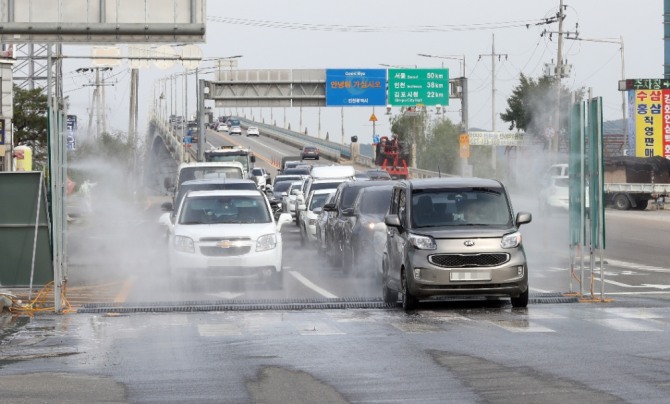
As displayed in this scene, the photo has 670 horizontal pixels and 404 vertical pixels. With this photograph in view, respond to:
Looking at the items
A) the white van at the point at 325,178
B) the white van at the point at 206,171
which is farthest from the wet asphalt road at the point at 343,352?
the white van at the point at 325,178

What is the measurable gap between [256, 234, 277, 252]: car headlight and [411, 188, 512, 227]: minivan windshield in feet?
13.0

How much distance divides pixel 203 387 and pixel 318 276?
1455cm

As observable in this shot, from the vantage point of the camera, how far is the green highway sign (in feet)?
245

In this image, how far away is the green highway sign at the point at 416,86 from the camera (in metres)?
74.6

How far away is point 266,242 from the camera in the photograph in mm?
22250

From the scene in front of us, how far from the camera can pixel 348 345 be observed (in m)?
13.9

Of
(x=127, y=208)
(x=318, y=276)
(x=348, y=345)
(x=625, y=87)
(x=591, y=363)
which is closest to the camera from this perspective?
(x=591, y=363)

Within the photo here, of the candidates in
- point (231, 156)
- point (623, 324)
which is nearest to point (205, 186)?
point (623, 324)

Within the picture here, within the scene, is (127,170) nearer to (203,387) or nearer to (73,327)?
(73,327)

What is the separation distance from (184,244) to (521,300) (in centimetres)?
621

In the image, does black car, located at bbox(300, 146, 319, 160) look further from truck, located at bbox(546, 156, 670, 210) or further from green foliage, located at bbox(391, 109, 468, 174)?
truck, located at bbox(546, 156, 670, 210)

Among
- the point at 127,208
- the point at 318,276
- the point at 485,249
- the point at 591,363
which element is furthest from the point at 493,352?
the point at 127,208

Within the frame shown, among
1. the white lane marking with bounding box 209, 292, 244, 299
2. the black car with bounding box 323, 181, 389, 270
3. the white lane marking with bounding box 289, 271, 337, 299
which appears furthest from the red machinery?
the white lane marking with bounding box 209, 292, 244, 299

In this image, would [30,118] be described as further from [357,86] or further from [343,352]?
[343,352]
